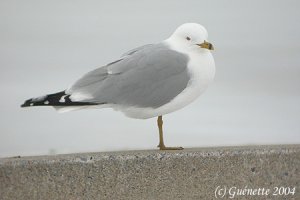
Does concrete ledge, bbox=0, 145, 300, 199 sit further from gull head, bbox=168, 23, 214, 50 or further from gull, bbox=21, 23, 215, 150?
gull head, bbox=168, 23, 214, 50

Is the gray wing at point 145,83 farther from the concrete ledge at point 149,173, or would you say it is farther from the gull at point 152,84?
the concrete ledge at point 149,173

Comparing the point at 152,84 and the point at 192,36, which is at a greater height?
the point at 192,36

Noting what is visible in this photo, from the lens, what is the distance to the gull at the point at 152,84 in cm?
367

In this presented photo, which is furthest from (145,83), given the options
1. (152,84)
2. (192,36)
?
(192,36)

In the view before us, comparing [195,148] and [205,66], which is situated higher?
[205,66]

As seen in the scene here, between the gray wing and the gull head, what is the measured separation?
3.9 inches

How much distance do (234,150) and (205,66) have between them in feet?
1.83

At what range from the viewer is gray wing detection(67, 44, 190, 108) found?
3672 mm

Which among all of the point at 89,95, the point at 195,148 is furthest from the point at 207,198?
the point at 89,95

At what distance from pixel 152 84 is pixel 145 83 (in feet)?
0.15

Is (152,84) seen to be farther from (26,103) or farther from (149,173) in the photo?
(26,103)

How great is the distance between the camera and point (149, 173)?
3.51m

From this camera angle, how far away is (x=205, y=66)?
3.71 m

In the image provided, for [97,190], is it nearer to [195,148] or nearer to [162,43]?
[195,148]
